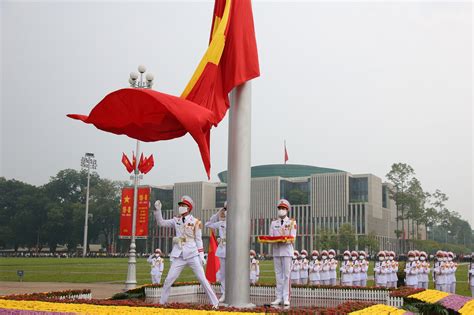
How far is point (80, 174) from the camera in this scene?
83.9 meters

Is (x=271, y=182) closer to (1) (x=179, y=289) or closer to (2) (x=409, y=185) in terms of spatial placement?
(2) (x=409, y=185)

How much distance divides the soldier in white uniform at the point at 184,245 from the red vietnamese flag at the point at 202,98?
1424mm

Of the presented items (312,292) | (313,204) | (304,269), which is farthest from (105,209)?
(312,292)

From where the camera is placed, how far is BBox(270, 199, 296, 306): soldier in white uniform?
33.7 ft

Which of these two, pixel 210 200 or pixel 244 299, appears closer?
pixel 244 299

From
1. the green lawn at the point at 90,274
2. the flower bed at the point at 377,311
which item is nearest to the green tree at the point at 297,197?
the green lawn at the point at 90,274

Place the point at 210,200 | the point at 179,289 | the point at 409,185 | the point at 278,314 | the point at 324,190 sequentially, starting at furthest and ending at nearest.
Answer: the point at 210,200 → the point at 324,190 → the point at 409,185 → the point at 179,289 → the point at 278,314

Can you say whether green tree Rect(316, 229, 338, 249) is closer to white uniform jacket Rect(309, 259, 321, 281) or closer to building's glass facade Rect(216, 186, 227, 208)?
building's glass facade Rect(216, 186, 227, 208)

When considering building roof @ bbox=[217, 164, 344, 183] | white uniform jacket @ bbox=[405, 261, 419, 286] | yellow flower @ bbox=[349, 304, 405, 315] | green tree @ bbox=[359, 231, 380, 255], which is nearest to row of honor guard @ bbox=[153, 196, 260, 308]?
yellow flower @ bbox=[349, 304, 405, 315]

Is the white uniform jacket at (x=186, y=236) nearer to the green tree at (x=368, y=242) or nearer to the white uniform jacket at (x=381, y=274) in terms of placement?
the white uniform jacket at (x=381, y=274)

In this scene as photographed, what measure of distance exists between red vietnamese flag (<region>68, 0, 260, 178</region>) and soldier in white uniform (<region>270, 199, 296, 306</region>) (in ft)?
7.22

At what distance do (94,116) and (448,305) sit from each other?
7457 millimetres

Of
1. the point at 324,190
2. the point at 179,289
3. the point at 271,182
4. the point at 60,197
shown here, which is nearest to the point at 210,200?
the point at 271,182

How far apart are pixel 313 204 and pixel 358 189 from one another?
656 centimetres
